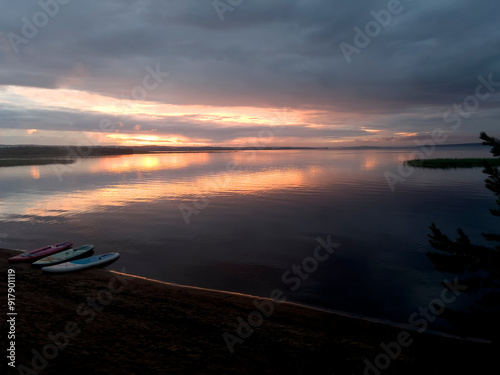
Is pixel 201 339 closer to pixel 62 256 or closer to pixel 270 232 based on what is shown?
pixel 62 256

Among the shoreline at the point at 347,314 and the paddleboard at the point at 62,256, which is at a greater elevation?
the paddleboard at the point at 62,256

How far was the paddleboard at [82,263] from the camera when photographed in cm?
1670

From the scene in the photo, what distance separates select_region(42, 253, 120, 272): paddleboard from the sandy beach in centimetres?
250

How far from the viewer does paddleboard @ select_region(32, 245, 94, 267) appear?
57.2 feet

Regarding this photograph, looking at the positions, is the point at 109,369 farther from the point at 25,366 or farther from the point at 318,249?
the point at 318,249

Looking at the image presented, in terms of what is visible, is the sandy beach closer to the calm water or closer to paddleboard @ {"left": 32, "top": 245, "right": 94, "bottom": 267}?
the calm water

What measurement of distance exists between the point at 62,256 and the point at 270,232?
1556 cm

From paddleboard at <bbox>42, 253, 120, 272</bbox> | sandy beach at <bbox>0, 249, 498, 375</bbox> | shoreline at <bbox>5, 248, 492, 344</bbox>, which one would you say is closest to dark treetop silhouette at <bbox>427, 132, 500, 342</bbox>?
sandy beach at <bbox>0, 249, 498, 375</bbox>

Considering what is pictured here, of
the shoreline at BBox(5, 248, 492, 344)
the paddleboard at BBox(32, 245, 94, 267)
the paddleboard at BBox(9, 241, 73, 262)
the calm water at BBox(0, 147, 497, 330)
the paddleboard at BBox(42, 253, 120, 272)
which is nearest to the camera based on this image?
the shoreline at BBox(5, 248, 492, 344)

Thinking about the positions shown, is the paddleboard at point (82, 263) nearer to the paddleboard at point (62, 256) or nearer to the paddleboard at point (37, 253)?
the paddleboard at point (62, 256)

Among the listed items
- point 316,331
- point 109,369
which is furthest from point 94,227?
point 316,331

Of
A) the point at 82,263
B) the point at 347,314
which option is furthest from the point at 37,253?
the point at 347,314

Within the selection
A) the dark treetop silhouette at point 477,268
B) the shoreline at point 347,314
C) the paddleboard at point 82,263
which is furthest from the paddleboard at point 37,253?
the dark treetop silhouette at point 477,268

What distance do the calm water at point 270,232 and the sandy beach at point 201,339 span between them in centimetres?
301
